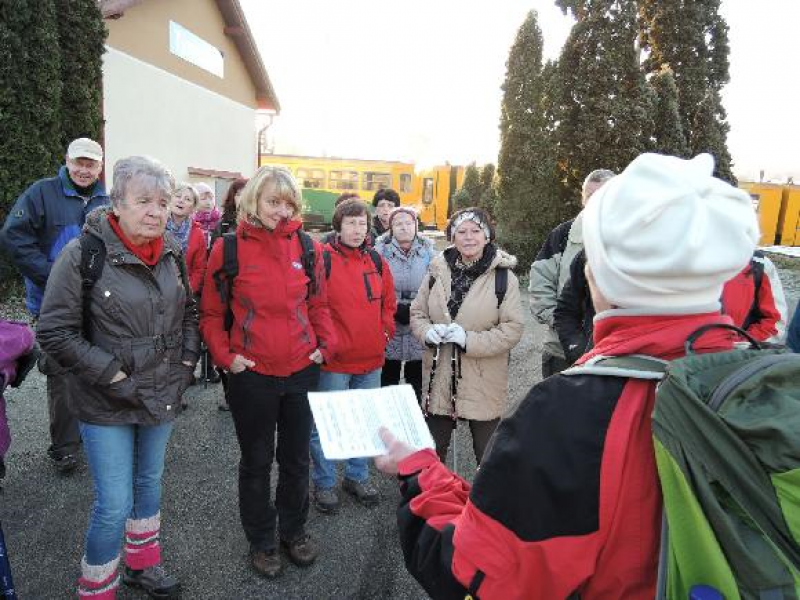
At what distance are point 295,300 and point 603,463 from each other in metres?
2.28

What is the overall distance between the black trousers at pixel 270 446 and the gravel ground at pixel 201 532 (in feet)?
0.86

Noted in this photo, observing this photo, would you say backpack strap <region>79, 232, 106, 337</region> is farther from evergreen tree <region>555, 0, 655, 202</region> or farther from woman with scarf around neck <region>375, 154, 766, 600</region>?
evergreen tree <region>555, 0, 655, 202</region>

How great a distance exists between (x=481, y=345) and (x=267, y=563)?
Answer: 1.73m

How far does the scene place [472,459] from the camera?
15.2 feet

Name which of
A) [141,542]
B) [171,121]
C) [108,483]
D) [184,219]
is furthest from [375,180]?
[108,483]

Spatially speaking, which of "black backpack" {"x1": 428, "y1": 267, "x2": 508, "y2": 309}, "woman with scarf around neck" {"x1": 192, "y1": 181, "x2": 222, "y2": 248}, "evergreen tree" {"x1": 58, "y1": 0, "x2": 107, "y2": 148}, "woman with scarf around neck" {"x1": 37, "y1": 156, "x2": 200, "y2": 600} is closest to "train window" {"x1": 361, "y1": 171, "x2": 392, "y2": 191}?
"evergreen tree" {"x1": 58, "y1": 0, "x2": 107, "y2": 148}

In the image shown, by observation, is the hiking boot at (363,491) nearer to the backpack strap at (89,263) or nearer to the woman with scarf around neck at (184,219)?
the backpack strap at (89,263)

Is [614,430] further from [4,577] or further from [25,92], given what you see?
[25,92]

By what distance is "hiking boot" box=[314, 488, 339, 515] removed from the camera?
3752 millimetres

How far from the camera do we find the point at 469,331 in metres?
3.62

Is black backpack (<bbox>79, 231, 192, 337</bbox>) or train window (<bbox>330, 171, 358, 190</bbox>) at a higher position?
train window (<bbox>330, 171, 358, 190</bbox>)

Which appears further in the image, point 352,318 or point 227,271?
point 352,318

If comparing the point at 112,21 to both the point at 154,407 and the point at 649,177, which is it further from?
the point at 649,177

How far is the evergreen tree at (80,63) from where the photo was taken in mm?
9258
